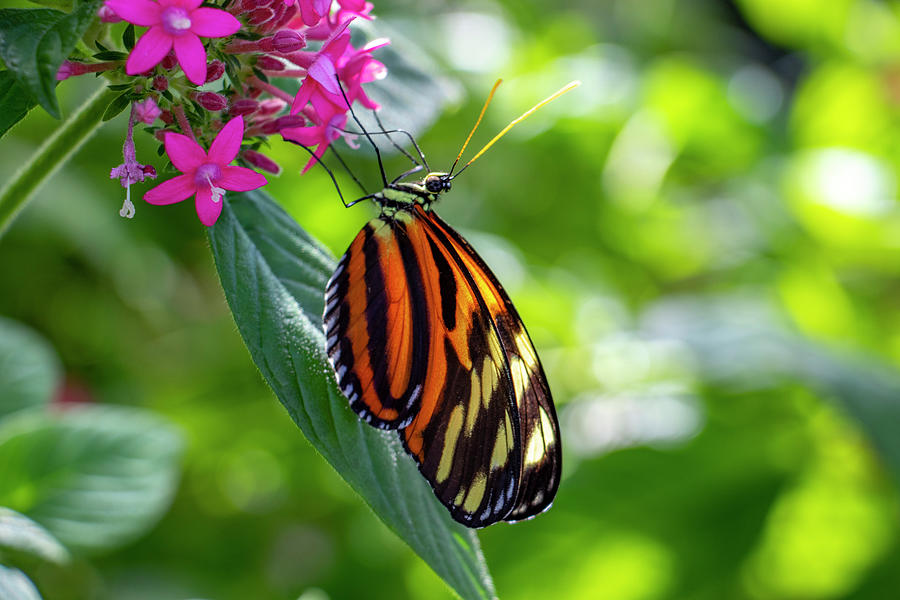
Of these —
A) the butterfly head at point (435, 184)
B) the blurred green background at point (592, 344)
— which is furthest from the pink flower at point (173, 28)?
the blurred green background at point (592, 344)

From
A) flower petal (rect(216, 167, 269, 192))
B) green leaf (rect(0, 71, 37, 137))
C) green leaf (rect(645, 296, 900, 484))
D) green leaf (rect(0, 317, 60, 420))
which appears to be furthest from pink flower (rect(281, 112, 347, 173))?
green leaf (rect(645, 296, 900, 484))

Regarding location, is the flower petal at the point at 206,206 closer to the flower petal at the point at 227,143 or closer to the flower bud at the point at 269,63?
the flower petal at the point at 227,143

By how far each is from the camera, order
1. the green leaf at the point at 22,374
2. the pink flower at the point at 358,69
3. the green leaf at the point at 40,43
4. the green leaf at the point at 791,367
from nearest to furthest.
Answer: the green leaf at the point at 40,43
the pink flower at the point at 358,69
the green leaf at the point at 22,374
the green leaf at the point at 791,367

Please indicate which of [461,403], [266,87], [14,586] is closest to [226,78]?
[266,87]

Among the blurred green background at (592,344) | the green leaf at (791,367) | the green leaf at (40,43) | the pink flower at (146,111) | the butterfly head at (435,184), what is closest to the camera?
the green leaf at (40,43)

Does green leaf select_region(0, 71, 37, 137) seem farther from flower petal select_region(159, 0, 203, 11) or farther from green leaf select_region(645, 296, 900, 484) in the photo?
green leaf select_region(645, 296, 900, 484)

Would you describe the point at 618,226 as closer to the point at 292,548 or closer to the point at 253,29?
the point at 292,548
